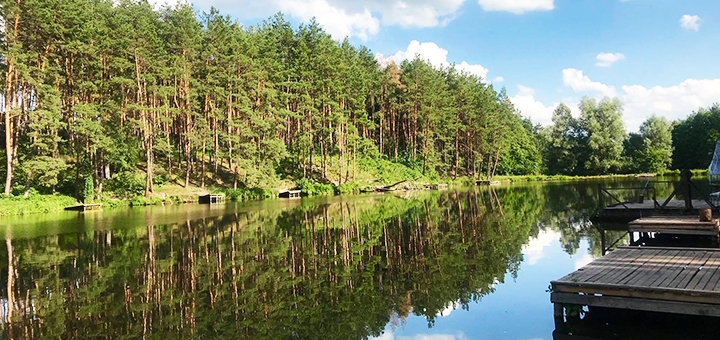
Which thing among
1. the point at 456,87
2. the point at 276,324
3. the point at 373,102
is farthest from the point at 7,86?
the point at 456,87

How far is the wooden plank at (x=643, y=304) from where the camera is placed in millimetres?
6906

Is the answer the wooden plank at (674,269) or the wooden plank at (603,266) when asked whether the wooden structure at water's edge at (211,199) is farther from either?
the wooden plank at (674,269)

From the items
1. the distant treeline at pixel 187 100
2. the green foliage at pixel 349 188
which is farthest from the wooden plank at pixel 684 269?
the green foliage at pixel 349 188

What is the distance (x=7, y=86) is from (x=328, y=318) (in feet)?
112

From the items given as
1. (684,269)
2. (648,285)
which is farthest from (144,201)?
(648,285)

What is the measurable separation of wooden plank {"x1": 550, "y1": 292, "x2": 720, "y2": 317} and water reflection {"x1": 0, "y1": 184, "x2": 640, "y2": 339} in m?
1.85

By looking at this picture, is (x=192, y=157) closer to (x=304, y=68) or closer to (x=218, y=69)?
(x=218, y=69)

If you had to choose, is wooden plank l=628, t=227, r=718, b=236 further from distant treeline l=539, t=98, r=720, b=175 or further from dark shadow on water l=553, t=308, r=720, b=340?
distant treeline l=539, t=98, r=720, b=175

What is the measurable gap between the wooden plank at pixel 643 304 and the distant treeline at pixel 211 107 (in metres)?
35.0

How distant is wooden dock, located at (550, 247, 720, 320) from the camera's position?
23.2ft

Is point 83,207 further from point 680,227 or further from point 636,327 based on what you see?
point 636,327

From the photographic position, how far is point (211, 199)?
40.1 metres

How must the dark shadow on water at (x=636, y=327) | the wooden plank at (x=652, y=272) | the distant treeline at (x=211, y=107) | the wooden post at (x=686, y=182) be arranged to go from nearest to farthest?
the dark shadow on water at (x=636, y=327), the wooden plank at (x=652, y=272), the wooden post at (x=686, y=182), the distant treeline at (x=211, y=107)

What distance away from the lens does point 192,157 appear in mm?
49438
